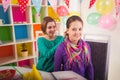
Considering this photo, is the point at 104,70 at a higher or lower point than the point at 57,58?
lower

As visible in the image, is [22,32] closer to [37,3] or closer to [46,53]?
[37,3]

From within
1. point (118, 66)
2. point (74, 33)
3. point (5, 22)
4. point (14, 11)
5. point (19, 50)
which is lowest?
point (118, 66)

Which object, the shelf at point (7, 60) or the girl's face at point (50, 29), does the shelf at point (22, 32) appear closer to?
the shelf at point (7, 60)

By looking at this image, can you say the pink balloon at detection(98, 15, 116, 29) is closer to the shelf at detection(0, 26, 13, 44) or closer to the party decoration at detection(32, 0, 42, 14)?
the party decoration at detection(32, 0, 42, 14)

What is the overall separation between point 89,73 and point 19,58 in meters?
0.97

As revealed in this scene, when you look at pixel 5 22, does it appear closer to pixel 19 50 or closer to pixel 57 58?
pixel 19 50

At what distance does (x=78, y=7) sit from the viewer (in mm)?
1405

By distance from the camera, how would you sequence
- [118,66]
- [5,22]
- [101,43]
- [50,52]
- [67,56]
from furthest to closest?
[5,22]
[118,66]
[101,43]
[50,52]
[67,56]

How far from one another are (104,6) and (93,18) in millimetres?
154

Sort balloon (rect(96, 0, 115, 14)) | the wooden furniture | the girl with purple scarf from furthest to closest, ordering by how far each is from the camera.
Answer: balloon (rect(96, 0, 115, 14)), the wooden furniture, the girl with purple scarf

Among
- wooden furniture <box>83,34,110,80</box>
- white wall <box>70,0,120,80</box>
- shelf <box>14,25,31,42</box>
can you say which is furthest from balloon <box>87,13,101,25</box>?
shelf <box>14,25,31,42</box>

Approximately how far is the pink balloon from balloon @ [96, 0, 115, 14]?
2.3 inches

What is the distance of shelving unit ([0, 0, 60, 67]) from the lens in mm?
1597

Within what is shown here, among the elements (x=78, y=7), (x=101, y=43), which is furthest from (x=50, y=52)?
(x=78, y=7)
